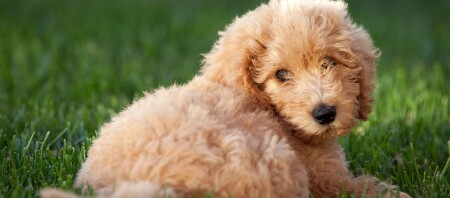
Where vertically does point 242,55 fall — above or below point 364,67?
above

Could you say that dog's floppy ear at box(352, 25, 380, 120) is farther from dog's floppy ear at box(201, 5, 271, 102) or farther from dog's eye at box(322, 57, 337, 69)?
dog's floppy ear at box(201, 5, 271, 102)

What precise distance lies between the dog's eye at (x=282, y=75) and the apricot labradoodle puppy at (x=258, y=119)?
0.01 meters

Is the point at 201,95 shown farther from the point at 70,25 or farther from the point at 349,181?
the point at 70,25

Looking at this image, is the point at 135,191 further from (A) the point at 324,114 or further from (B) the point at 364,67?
(B) the point at 364,67

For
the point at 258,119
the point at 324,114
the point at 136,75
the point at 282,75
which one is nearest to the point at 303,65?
the point at 282,75

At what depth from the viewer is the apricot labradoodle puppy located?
11.0 feet

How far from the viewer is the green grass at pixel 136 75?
4.73 metres

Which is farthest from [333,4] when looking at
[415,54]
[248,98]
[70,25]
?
[70,25]

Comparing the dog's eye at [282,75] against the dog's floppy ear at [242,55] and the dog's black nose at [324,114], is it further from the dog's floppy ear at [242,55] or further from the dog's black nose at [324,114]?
the dog's black nose at [324,114]

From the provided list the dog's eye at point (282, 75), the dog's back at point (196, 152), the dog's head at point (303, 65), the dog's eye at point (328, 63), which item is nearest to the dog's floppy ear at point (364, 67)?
the dog's head at point (303, 65)

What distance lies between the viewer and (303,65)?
4035 millimetres

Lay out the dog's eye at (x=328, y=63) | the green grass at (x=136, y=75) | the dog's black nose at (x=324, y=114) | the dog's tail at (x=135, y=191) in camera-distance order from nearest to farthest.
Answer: the dog's tail at (x=135, y=191) → the dog's black nose at (x=324, y=114) → the dog's eye at (x=328, y=63) → the green grass at (x=136, y=75)

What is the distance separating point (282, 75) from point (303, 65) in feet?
0.47

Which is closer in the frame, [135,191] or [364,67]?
[135,191]
